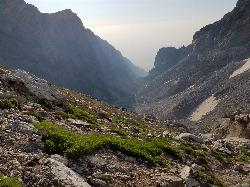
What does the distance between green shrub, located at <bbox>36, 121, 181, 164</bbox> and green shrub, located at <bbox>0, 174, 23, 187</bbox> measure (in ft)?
14.9

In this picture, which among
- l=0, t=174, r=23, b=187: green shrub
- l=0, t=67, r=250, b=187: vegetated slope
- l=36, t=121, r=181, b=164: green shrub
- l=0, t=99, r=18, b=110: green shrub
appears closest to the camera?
l=0, t=174, r=23, b=187: green shrub

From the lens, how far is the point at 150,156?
2642 cm

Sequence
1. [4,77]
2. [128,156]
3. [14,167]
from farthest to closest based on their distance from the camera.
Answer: [4,77] → [128,156] → [14,167]

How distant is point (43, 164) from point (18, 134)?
3.45m

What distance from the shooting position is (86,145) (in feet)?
77.0

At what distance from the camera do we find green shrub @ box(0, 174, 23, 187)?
16.8 metres

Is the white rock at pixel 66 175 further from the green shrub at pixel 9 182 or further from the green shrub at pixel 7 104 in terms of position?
the green shrub at pixel 7 104

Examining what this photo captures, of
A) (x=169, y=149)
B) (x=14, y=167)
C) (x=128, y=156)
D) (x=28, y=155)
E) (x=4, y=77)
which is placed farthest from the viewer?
(x=4, y=77)

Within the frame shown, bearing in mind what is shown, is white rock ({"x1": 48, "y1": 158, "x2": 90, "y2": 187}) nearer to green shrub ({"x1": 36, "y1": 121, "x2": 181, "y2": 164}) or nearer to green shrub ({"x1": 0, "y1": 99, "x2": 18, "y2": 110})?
green shrub ({"x1": 36, "y1": 121, "x2": 181, "y2": 164})

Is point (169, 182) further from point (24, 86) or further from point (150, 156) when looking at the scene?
point (24, 86)

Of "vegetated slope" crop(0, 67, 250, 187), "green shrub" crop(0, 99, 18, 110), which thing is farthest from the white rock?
"green shrub" crop(0, 99, 18, 110)

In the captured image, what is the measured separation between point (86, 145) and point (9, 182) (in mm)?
6942

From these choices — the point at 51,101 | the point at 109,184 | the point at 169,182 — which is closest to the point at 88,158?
the point at 109,184

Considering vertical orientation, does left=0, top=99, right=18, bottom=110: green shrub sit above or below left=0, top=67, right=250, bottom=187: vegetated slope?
above
